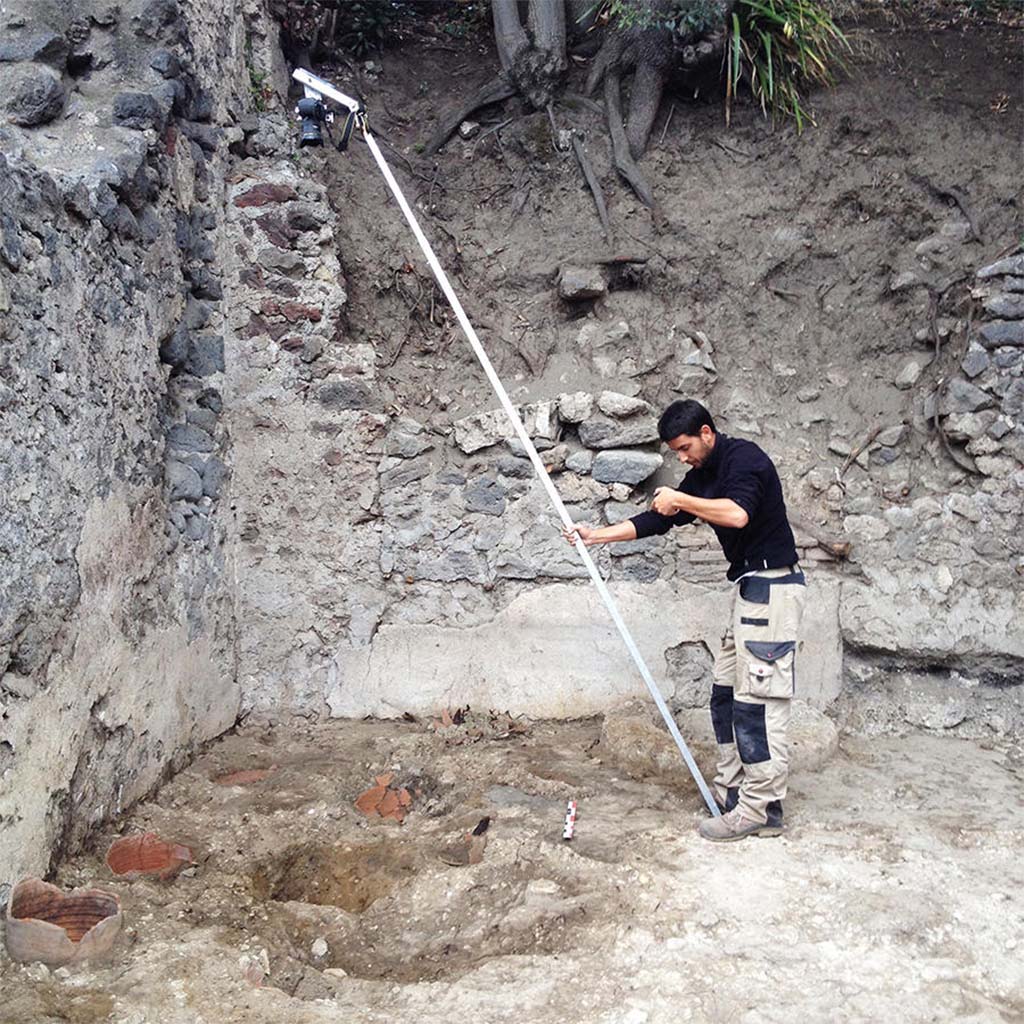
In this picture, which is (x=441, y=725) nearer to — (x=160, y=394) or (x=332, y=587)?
(x=332, y=587)

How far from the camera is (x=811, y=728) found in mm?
4098

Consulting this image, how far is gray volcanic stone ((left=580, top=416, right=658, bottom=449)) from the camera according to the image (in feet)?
14.9

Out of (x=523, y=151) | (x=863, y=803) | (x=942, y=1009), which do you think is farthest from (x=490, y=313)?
(x=942, y=1009)

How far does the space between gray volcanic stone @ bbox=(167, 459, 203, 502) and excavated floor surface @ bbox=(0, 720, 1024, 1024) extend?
113cm

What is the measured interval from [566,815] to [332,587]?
5.54 ft

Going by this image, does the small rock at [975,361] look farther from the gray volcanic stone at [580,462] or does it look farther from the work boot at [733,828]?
the work boot at [733,828]

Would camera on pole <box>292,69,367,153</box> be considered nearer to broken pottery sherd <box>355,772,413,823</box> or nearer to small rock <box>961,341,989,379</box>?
broken pottery sherd <box>355,772,413,823</box>

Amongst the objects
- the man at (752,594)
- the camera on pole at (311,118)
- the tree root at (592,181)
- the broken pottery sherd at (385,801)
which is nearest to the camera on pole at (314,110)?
the camera on pole at (311,118)

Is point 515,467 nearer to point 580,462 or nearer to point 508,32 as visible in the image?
point 580,462

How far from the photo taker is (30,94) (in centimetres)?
371

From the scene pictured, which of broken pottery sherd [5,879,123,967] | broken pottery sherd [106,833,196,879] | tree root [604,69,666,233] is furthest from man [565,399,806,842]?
tree root [604,69,666,233]

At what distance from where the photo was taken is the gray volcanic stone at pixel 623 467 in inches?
178

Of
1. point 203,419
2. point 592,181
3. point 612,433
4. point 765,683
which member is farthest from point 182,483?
point 592,181

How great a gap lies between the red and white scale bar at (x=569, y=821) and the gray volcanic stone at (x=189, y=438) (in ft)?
A: 7.28
